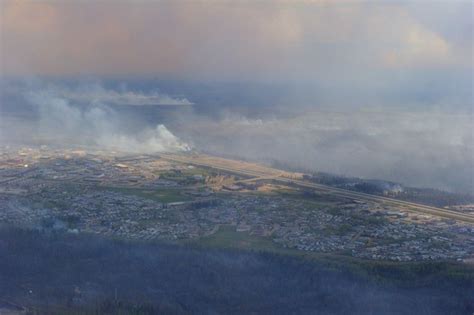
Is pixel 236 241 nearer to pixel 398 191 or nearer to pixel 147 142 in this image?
pixel 398 191

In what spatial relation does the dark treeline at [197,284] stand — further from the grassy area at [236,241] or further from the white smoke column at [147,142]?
the white smoke column at [147,142]

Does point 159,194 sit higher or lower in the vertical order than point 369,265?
higher

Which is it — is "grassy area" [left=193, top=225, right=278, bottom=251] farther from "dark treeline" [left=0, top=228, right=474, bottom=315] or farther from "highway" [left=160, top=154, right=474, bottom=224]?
"highway" [left=160, top=154, right=474, bottom=224]

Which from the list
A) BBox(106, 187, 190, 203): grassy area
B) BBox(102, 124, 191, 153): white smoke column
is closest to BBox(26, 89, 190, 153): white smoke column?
BBox(102, 124, 191, 153): white smoke column

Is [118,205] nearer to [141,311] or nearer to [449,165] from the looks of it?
[141,311]

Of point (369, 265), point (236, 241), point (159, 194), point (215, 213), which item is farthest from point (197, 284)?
point (159, 194)

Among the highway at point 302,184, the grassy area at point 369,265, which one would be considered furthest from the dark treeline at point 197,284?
the highway at point 302,184

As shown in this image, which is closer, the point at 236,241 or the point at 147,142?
the point at 236,241
